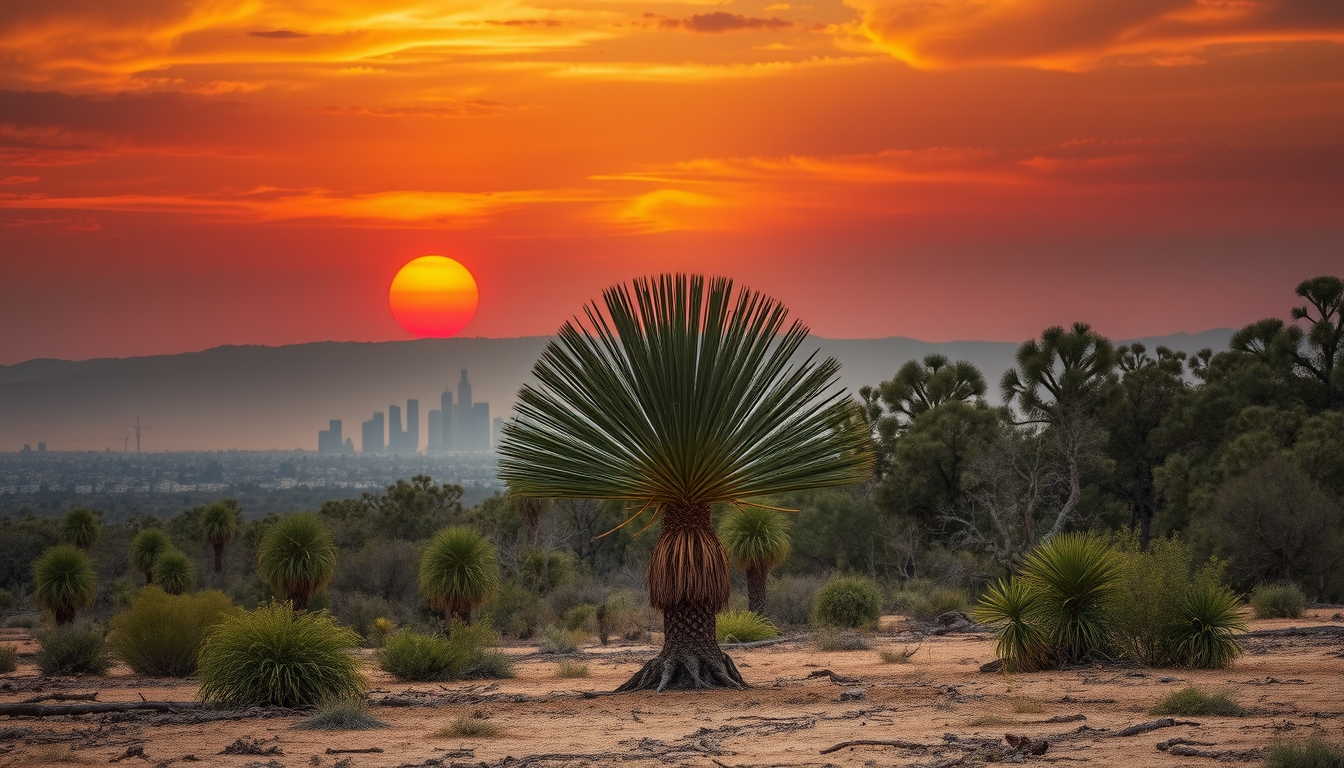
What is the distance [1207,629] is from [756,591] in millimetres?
12920

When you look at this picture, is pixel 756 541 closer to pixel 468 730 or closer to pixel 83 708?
pixel 468 730

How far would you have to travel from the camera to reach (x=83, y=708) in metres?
13.8

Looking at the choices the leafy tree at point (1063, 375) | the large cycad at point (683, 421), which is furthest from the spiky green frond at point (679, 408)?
the leafy tree at point (1063, 375)

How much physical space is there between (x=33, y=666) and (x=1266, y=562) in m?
25.9

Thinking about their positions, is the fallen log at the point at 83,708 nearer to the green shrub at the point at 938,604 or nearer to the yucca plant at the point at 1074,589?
the yucca plant at the point at 1074,589

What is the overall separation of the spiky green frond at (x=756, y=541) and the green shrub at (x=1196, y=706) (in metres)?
14.7

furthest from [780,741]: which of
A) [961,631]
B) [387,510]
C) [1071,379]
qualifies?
[387,510]

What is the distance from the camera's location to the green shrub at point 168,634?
1997 centimetres

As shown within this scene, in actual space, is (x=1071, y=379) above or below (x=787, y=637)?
above

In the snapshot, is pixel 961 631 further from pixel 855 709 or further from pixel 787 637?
pixel 855 709

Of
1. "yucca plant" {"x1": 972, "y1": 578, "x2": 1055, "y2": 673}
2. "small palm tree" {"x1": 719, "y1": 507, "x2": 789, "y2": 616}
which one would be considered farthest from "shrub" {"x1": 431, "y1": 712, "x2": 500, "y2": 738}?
"small palm tree" {"x1": 719, "y1": 507, "x2": 789, "y2": 616}

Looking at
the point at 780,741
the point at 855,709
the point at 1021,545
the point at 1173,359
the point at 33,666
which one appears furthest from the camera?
the point at 1173,359

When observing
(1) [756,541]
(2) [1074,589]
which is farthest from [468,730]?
(1) [756,541]

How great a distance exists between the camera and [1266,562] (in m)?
28.6
